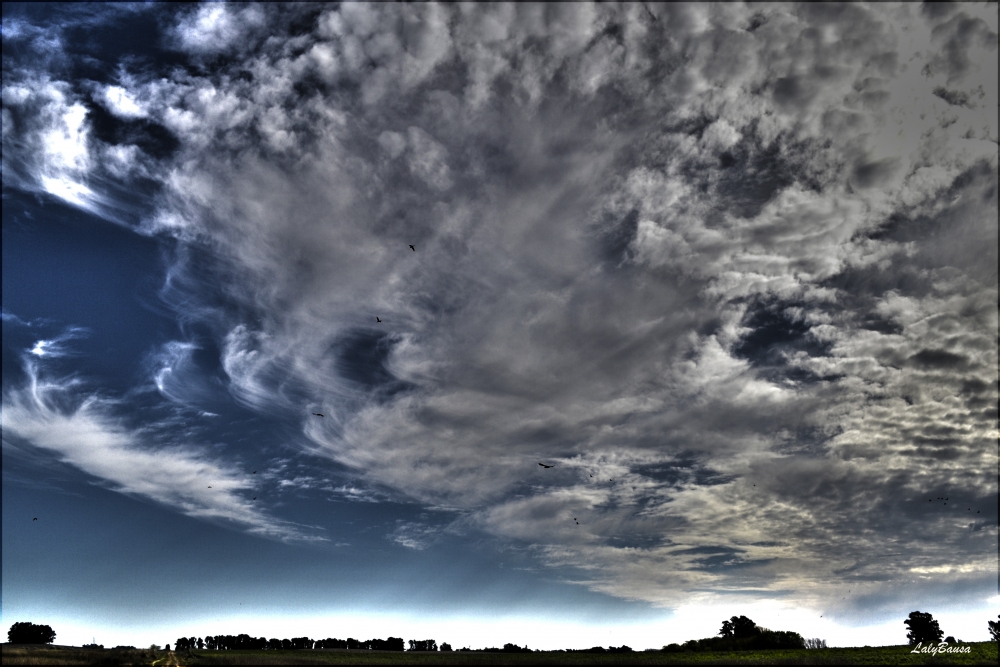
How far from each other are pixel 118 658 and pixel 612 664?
68.2 meters

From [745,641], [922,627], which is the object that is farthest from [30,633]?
[922,627]

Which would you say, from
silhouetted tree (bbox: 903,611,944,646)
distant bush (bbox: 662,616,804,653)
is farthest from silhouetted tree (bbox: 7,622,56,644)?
silhouetted tree (bbox: 903,611,944,646)

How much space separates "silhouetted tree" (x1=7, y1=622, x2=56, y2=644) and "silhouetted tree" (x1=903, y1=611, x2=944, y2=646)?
8740 inches

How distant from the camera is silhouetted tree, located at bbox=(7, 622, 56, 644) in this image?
141m

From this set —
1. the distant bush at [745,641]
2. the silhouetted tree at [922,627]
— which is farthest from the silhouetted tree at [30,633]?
the silhouetted tree at [922,627]

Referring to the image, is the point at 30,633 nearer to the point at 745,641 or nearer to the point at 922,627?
the point at 745,641

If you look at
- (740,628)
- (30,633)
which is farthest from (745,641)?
(30,633)

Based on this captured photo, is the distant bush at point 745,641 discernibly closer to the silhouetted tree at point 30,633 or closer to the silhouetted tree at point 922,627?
the silhouetted tree at point 922,627

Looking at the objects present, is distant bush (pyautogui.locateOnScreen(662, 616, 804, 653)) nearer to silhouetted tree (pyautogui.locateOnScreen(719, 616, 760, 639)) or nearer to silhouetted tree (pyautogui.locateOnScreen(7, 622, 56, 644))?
silhouetted tree (pyautogui.locateOnScreen(719, 616, 760, 639))

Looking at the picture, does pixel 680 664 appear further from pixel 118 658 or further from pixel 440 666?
pixel 118 658

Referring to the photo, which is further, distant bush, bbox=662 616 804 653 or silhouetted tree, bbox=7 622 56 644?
silhouetted tree, bbox=7 622 56 644

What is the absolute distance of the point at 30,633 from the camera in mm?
142875

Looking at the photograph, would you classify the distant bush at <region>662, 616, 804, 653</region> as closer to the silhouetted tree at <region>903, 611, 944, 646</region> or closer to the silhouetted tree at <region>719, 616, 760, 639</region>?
the silhouetted tree at <region>719, 616, 760, 639</region>

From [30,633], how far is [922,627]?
23181cm
